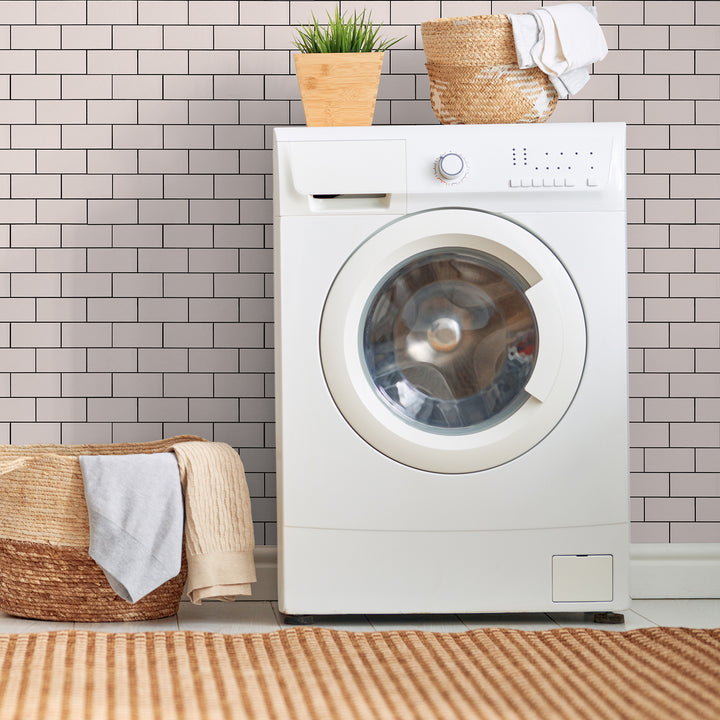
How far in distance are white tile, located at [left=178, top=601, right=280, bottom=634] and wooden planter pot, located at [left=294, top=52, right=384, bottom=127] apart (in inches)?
42.6

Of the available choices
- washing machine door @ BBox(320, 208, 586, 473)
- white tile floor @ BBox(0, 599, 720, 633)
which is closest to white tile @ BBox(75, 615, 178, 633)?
white tile floor @ BBox(0, 599, 720, 633)

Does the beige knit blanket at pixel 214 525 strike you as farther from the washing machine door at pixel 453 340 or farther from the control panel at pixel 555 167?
the control panel at pixel 555 167

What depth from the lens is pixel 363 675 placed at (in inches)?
58.7

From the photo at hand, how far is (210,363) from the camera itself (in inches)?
89.9

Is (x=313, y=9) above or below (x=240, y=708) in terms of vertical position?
above

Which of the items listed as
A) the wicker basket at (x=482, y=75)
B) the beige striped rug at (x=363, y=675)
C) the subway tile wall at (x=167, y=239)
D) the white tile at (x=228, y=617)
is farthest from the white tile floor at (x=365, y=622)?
the wicker basket at (x=482, y=75)

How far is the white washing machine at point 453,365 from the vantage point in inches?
71.0

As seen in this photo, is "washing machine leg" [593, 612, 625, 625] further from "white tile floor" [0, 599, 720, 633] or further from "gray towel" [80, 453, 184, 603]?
"gray towel" [80, 453, 184, 603]

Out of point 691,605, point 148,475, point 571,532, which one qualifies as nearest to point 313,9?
point 148,475

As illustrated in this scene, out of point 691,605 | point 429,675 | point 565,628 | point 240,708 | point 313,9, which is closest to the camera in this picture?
point 240,708

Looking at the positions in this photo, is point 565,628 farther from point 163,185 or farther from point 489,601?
point 163,185

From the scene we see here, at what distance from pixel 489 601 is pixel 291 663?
466 mm

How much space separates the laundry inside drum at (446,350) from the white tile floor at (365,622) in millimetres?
420

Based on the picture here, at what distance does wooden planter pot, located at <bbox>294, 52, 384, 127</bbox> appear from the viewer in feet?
6.31
